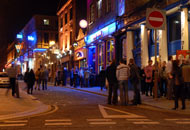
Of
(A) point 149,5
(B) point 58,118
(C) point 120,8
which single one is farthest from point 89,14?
(B) point 58,118

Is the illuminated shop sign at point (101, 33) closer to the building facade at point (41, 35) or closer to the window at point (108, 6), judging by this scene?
the window at point (108, 6)

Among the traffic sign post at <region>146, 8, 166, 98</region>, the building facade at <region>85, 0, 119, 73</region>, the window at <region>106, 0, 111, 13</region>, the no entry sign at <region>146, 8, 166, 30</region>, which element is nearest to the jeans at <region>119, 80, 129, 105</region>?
the traffic sign post at <region>146, 8, 166, 98</region>

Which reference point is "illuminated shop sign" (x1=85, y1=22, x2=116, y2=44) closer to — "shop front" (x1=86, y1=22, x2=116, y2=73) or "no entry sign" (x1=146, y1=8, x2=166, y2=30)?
"shop front" (x1=86, y1=22, x2=116, y2=73)

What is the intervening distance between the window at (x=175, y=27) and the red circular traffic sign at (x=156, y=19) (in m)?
3.50

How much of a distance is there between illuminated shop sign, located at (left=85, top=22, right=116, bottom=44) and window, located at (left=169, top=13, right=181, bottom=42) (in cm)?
806

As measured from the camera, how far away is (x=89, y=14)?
107 feet

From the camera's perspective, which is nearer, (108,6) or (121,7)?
(121,7)

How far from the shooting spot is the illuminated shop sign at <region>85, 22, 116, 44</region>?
24944 millimetres

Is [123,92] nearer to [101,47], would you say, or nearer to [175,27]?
[175,27]

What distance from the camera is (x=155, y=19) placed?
12.9 m

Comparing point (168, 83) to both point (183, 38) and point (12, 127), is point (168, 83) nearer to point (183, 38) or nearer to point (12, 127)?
point (183, 38)

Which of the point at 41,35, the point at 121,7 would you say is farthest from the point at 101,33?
the point at 41,35

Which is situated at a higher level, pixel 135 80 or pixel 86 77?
pixel 86 77

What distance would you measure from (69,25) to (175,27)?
26.1 meters
